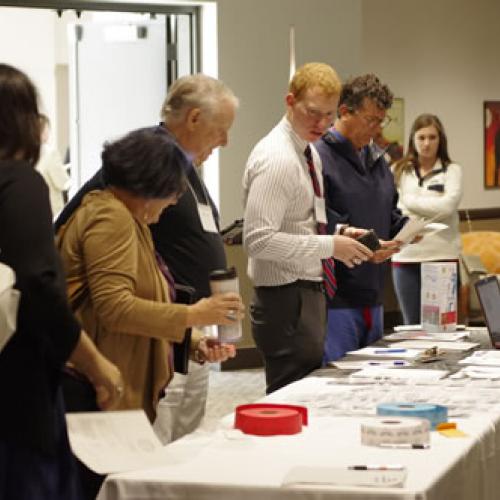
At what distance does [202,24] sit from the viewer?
8.03m

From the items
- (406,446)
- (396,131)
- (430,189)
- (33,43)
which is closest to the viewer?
(406,446)

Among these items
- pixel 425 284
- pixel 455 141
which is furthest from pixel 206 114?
pixel 455 141

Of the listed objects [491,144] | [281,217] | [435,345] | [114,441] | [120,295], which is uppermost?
[491,144]

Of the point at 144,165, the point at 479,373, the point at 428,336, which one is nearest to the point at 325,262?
the point at 428,336

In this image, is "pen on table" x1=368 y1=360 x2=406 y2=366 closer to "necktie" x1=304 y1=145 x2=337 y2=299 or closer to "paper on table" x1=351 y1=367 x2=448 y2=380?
"paper on table" x1=351 y1=367 x2=448 y2=380

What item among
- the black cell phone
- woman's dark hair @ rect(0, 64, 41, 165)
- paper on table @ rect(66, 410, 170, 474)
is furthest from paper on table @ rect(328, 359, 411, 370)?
woman's dark hair @ rect(0, 64, 41, 165)

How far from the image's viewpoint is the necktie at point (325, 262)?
4.21 m

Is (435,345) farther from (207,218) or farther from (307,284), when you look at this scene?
(207,218)

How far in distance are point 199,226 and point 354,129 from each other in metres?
1.07

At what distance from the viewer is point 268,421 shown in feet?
9.39

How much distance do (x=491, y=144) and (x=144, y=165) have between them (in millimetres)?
8740

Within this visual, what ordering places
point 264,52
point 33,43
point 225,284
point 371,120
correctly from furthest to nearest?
point 264,52
point 33,43
point 371,120
point 225,284

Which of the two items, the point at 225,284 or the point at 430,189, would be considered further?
the point at 430,189

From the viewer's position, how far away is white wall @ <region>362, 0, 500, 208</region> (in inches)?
403
